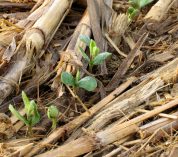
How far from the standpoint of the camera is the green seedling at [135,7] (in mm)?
2186

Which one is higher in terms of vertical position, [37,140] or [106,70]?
[106,70]

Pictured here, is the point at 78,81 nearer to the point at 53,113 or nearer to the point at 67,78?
the point at 67,78

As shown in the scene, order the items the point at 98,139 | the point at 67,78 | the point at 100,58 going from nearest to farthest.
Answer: the point at 98,139
the point at 67,78
the point at 100,58

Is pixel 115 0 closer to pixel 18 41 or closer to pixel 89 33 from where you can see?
pixel 89 33

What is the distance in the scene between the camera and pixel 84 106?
1770 mm

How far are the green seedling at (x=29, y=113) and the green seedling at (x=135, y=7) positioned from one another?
808mm

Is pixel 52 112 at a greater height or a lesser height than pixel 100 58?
lesser

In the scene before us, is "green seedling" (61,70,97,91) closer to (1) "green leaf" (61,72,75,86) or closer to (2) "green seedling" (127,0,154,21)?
(1) "green leaf" (61,72,75,86)

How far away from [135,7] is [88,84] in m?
0.69

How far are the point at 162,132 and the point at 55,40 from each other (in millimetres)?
759

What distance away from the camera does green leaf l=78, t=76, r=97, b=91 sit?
1762mm

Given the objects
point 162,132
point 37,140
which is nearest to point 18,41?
point 37,140

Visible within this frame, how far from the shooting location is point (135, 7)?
89.1 inches

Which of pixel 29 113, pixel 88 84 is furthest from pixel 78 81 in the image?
pixel 29 113
